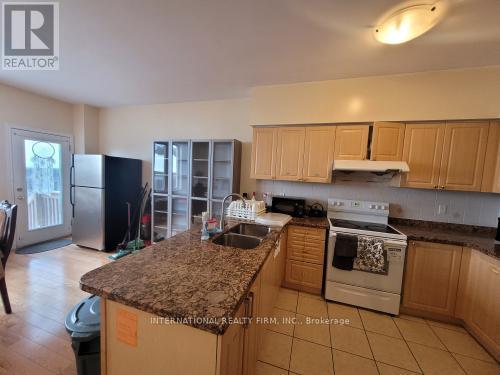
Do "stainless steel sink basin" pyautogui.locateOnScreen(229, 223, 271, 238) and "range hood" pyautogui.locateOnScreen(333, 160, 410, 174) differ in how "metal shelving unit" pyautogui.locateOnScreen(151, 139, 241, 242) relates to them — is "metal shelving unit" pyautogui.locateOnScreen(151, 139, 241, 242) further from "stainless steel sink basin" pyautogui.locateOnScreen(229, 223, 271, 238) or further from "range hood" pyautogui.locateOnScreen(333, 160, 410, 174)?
"range hood" pyautogui.locateOnScreen(333, 160, 410, 174)

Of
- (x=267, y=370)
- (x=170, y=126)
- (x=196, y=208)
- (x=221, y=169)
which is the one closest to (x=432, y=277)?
(x=267, y=370)

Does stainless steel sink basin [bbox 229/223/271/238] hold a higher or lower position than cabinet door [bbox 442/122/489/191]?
lower

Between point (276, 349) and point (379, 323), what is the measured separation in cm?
112

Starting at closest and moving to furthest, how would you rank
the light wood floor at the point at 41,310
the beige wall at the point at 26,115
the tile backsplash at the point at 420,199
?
the light wood floor at the point at 41,310
the tile backsplash at the point at 420,199
the beige wall at the point at 26,115

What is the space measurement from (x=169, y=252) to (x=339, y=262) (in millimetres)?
1763

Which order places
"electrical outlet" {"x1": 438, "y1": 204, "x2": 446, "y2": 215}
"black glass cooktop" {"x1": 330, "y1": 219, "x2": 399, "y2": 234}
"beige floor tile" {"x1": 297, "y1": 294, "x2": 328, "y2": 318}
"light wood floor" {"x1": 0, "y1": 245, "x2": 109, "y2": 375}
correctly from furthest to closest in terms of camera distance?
"electrical outlet" {"x1": 438, "y1": 204, "x2": 446, "y2": 215}, "black glass cooktop" {"x1": 330, "y1": 219, "x2": 399, "y2": 234}, "beige floor tile" {"x1": 297, "y1": 294, "x2": 328, "y2": 318}, "light wood floor" {"x1": 0, "y1": 245, "x2": 109, "y2": 375}

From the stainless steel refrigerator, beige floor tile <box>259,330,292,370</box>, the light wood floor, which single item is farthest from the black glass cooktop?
the stainless steel refrigerator

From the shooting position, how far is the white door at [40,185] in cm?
331

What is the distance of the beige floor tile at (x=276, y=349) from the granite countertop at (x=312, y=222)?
113cm

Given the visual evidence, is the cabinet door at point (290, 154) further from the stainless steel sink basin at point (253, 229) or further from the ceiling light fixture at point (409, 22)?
the ceiling light fixture at point (409, 22)

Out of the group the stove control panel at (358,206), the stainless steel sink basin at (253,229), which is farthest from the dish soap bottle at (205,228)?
the stove control panel at (358,206)

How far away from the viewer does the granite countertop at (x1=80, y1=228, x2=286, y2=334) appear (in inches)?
32.6

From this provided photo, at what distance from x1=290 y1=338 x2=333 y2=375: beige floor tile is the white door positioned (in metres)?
4.43

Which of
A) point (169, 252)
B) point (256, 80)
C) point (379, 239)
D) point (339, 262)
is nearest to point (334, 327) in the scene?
point (339, 262)
